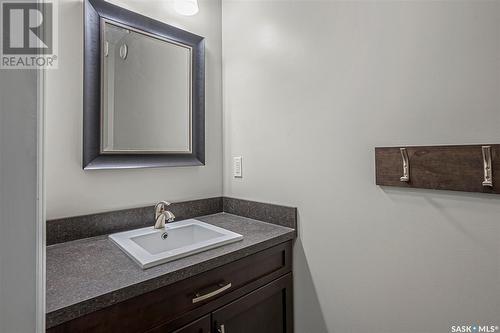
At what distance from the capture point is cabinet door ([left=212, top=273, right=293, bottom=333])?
3.41 ft

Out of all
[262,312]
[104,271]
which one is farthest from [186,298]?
[262,312]

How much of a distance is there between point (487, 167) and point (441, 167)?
118mm

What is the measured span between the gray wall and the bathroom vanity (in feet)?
1.09

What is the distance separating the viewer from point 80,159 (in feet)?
3.93

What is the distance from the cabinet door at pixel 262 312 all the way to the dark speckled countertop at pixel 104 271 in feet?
0.65

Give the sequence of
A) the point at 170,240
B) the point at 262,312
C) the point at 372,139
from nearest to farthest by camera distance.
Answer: the point at 372,139, the point at 262,312, the point at 170,240

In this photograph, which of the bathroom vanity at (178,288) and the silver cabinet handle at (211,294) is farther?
the silver cabinet handle at (211,294)

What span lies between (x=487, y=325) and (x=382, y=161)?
2.01 ft

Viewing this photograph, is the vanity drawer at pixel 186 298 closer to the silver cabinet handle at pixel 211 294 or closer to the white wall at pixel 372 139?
the silver cabinet handle at pixel 211 294

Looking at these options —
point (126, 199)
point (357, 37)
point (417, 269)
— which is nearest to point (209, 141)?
point (126, 199)

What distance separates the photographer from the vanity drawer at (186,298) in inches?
29.7

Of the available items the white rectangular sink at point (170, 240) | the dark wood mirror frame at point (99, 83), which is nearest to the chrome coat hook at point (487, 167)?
the white rectangular sink at point (170, 240)

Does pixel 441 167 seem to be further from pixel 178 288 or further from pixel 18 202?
pixel 18 202

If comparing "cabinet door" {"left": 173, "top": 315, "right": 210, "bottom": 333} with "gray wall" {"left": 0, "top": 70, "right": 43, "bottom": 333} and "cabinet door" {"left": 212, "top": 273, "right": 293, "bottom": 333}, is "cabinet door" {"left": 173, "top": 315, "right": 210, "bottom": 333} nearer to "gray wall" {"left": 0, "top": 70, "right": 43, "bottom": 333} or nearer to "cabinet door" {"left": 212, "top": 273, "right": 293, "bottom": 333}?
"cabinet door" {"left": 212, "top": 273, "right": 293, "bottom": 333}
